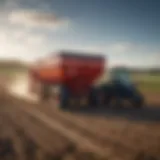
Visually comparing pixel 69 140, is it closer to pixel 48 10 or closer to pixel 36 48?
pixel 36 48

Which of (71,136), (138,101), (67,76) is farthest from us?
(67,76)

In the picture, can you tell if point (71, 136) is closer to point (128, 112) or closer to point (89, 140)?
point (89, 140)

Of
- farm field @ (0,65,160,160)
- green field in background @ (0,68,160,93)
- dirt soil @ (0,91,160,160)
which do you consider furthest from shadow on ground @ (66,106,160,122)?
green field in background @ (0,68,160,93)

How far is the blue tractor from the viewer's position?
4.31 meters

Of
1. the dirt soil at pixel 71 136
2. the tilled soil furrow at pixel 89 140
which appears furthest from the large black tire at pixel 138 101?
the tilled soil furrow at pixel 89 140

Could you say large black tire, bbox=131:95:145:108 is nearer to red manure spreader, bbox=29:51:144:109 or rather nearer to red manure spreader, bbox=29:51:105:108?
red manure spreader, bbox=29:51:144:109

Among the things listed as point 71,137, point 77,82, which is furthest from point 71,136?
point 77,82

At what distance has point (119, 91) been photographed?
521 centimetres

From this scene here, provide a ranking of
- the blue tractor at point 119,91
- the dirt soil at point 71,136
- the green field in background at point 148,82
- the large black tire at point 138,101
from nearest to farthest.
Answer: the dirt soil at point 71,136
the green field in background at point 148,82
the large black tire at point 138,101
the blue tractor at point 119,91

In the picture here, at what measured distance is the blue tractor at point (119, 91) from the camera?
14.1ft

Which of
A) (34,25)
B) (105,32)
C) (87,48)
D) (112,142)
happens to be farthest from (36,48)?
(112,142)

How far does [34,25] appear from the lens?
3.88 meters

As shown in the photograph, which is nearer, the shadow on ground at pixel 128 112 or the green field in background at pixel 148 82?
the green field in background at pixel 148 82

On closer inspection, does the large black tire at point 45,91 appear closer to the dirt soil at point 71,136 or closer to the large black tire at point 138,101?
the dirt soil at point 71,136
